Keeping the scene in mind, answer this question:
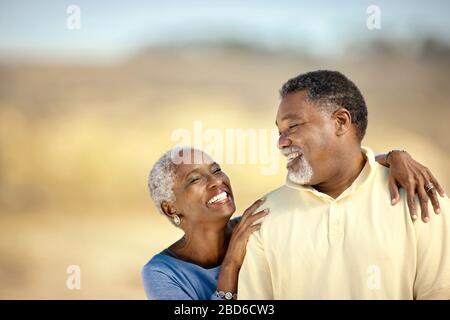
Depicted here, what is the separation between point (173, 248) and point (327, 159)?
0.79m

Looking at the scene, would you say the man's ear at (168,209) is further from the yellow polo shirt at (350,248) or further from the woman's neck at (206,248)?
the yellow polo shirt at (350,248)

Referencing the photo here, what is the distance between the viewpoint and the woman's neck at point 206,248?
9.08 feet

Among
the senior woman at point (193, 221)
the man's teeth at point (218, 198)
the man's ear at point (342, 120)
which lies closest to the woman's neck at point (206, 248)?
the senior woman at point (193, 221)

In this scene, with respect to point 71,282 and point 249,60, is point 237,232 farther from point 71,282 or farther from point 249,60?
point 249,60

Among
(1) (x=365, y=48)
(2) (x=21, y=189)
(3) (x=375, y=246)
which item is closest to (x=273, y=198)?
(3) (x=375, y=246)

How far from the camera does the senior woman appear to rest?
2.68m

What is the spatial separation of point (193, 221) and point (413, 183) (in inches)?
34.3

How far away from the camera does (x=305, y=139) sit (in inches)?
96.0

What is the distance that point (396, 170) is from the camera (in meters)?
2.47

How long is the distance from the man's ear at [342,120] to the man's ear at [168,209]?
74cm

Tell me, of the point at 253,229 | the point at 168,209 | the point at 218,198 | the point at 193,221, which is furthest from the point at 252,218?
the point at 168,209

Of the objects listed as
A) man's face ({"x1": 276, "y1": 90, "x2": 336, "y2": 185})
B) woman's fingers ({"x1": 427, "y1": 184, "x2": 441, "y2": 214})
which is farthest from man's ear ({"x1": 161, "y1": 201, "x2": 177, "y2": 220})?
woman's fingers ({"x1": 427, "y1": 184, "x2": 441, "y2": 214})

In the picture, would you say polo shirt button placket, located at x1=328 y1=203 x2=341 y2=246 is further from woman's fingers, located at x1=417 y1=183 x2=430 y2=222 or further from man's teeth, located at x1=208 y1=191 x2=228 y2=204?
man's teeth, located at x1=208 y1=191 x2=228 y2=204

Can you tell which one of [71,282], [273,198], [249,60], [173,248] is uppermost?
[249,60]
